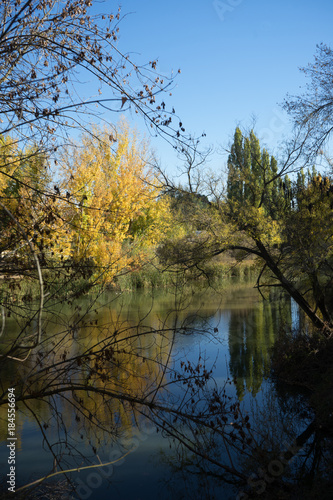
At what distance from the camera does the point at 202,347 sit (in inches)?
407

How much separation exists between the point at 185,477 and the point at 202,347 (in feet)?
17.8

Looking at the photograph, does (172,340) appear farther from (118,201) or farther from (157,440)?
(118,201)

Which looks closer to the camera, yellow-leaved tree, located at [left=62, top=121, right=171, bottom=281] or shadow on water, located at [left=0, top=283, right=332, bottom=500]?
shadow on water, located at [left=0, top=283, right=332, bottom=500]

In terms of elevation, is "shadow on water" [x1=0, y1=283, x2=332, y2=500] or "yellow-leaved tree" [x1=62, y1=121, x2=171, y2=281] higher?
"yellow-leaved tree" [x1=62, y1=121, x2=171, y2=281]

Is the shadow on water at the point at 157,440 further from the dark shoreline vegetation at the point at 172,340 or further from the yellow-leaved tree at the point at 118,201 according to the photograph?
the yellow-leaved tree at the point at 118,201

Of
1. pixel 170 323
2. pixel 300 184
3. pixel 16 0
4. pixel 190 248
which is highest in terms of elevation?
pixel 16 0

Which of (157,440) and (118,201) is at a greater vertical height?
(118,201)

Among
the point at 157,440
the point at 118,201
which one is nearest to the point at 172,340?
the point at 157,440

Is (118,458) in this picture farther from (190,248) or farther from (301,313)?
(301,313)

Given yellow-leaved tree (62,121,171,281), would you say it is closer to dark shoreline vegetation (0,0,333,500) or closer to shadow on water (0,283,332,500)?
dark shoreline vegetation (0,0,333,500)

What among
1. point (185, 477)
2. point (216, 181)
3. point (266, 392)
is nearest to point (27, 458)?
point (185, 477)

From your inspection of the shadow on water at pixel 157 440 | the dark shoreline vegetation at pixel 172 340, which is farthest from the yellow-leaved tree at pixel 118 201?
the shadow on water at pixel 157 440

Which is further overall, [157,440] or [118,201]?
[118,201]

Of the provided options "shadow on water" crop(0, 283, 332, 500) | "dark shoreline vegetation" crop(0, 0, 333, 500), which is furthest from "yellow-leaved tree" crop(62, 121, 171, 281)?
"shadow on water" crop(0, 283, 332, 500)
